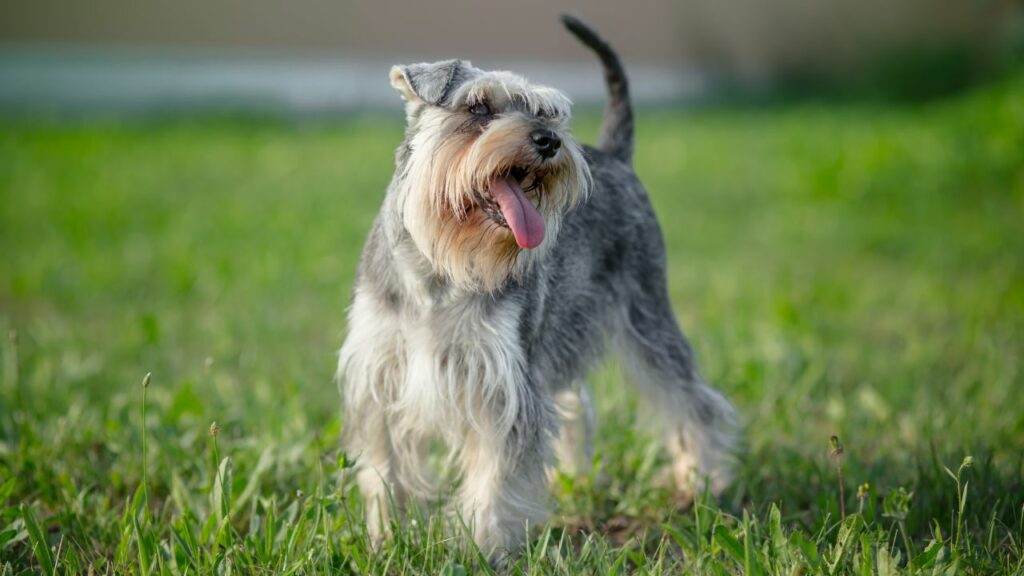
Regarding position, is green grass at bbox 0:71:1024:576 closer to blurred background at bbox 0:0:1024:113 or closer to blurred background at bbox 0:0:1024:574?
blurred background at bbox 0:0:1024:574

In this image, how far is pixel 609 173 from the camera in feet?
15.2

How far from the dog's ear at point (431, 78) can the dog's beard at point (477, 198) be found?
12 cm

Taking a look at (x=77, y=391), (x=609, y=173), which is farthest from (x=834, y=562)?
(x=77, y=391)

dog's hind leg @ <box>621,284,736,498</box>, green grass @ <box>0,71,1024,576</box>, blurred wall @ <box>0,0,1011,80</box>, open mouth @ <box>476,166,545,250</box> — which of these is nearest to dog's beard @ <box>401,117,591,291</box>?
open mouth @ <box>476,166,545,250</box>

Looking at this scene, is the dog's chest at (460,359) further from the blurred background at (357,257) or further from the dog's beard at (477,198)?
the blurred background at (357,257)

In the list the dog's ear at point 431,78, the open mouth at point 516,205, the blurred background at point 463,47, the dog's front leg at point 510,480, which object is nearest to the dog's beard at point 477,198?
the open mouth at point 516,205

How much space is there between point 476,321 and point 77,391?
2735mm

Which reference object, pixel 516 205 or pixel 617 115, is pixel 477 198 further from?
pixel 617 115

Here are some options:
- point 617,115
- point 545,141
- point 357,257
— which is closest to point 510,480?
point 545,141

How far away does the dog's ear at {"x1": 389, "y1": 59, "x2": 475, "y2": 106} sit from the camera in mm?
3596

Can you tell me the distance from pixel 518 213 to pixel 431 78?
618mm

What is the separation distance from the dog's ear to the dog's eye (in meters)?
0.11

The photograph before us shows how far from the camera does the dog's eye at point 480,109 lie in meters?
3.56

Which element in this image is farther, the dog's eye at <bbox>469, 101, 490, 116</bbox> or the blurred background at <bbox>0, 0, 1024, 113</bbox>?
the blurred background at <bbox>0, 0, 1024, 113</bbox>
